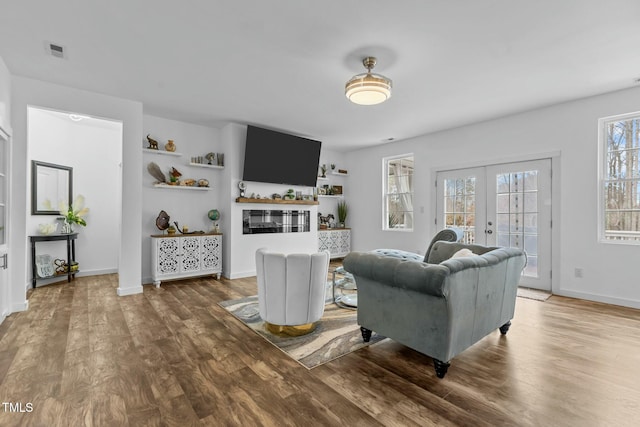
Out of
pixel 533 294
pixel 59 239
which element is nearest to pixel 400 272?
pixel 533 294

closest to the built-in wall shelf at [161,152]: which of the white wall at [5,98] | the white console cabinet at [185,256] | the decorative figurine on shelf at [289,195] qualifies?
the white console cabinet at [185,256]

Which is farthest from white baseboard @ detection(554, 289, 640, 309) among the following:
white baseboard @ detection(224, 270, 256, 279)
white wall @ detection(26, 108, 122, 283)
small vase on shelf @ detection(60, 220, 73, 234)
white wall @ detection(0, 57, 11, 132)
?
small vase on shelf @ detection(60, 220, 73, 234)

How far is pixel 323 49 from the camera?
2.85 meters

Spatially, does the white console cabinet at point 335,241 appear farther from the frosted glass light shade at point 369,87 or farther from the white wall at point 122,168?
the frosted glass light shade at point 369,87

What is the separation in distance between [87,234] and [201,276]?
2.15m

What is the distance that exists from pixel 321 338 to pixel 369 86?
2.36 metres

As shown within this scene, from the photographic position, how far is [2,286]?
121 inches

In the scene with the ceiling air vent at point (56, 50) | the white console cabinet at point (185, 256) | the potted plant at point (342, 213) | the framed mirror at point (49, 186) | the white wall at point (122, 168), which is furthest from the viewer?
the potted plant at point (342, 213)

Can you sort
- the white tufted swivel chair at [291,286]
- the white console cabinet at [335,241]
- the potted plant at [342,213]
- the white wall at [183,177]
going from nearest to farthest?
the white tufted swivel chair at [291,286]
the white wall at [183,177]
the white console cabinet at [335,241]
the potted plant at [342,213]

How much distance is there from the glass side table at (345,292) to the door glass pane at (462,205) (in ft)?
7.86

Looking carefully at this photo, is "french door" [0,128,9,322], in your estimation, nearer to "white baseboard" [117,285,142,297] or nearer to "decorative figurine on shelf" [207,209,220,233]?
"white baseboard" [117,285,142,297]

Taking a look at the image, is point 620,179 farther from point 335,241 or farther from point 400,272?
point 335,241

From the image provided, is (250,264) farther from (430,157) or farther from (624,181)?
(624,181)

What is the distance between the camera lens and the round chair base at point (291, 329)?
2.82m
